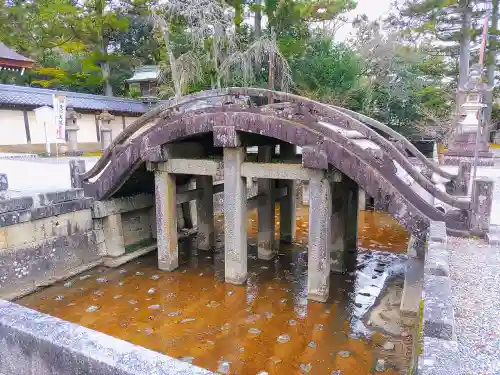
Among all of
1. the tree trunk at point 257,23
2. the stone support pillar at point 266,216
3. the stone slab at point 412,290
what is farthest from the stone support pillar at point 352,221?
the tree trunk at point 257,23

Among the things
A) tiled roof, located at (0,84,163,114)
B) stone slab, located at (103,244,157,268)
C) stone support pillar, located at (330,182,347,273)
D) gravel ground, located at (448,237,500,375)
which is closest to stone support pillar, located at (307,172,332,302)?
stone support pillar, located at (330,182,347,273)

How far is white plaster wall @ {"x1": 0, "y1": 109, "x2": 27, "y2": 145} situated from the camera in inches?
661

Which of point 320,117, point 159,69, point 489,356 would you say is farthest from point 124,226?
point 159,69

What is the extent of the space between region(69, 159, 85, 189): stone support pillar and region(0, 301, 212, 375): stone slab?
7.31 meters

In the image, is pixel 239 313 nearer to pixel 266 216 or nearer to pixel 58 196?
pixel 266 216

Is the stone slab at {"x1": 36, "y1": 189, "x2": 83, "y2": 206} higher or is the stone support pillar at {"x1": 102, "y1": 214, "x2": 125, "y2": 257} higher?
the stone slab at {"x1": 36, "y1": 189, "x2": 83, "y2": 206}

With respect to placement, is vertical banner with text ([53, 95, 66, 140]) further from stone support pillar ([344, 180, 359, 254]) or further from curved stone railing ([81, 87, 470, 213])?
stone support pillar ([344, 180, 359, 254])

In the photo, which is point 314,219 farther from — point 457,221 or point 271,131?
point 457,221

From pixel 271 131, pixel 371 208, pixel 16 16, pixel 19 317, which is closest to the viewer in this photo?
pixel 19 317

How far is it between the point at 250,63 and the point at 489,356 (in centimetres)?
1644

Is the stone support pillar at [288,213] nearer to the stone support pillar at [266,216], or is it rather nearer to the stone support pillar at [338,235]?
the stone support pillar at [266,216]

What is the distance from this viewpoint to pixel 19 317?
7.44ft

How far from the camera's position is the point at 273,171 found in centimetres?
768

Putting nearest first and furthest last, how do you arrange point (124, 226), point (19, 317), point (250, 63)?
point (19, 317), point (124, 226), point (250, 63)
